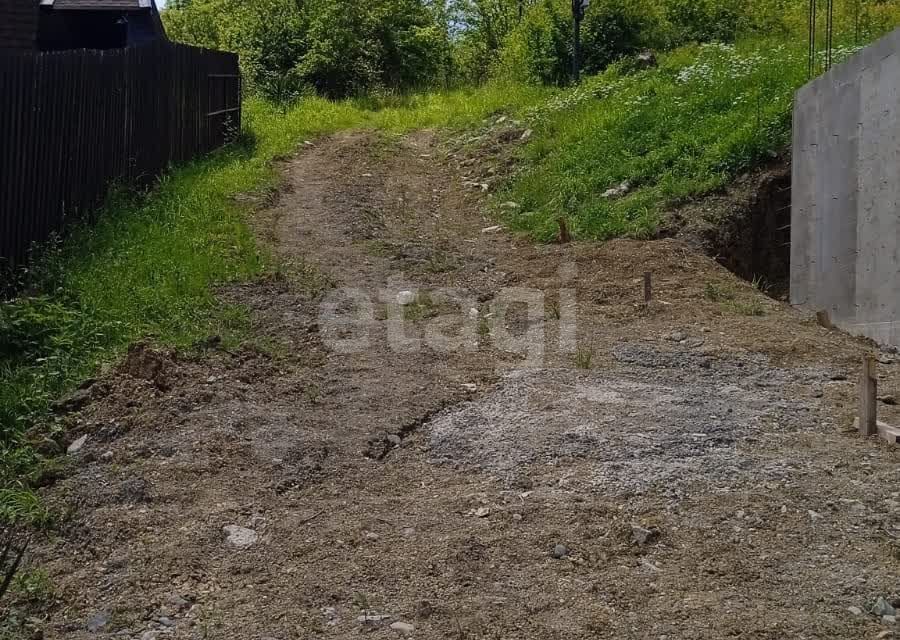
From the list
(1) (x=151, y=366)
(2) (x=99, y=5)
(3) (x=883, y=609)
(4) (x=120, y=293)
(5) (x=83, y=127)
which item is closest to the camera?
(3) (x=883, y=609)

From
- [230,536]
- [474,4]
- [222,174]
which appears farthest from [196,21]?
[230,536]

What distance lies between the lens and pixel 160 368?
20.2 ft

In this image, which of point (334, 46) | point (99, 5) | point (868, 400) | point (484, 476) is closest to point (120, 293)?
point (484, 476)

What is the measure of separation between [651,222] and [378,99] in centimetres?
898

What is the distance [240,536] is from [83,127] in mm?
5626

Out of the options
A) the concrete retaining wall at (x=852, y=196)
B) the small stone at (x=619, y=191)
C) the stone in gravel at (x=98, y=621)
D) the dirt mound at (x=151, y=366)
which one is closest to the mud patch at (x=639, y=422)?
the concrete retaining wall at (x=852, y=196)

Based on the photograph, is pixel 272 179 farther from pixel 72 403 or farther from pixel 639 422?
pixel 639 422

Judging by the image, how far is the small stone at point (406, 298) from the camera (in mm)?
7855

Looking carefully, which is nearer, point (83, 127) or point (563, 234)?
point (83, 127)

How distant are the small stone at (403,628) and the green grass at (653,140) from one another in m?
6.51

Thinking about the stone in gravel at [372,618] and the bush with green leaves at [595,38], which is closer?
the stone in gravel at [372,618]

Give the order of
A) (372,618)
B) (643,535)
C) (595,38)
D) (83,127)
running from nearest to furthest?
(372,618)
(643,535)
(83,127)
(595,38)

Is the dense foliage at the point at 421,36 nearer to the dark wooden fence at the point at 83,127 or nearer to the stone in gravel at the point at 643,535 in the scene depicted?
the dark wooden fence at the point at 83,127

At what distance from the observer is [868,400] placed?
16.9ft
